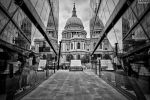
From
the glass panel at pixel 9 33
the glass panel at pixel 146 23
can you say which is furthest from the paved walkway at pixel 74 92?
the glass panel at pixel 146 23

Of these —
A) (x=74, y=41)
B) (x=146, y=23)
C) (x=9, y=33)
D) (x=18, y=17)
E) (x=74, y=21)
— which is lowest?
(x=9, y=33)

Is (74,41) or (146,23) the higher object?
(74,41)

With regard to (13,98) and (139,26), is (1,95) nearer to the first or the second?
(13,98)

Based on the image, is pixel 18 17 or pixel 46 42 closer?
pixel 18 17

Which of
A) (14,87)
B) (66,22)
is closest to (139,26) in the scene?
(14,87)

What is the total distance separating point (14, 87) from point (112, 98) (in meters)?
3.61

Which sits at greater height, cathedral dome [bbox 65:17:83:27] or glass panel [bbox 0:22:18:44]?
cathedral dome [bbox 65:17:83:27]

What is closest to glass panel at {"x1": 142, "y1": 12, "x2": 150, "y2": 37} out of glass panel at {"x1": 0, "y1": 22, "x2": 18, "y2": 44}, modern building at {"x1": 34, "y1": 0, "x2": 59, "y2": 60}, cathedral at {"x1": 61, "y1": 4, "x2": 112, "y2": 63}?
glass panel at {"x1": 0, "y1": 22, "x2": 18, "y2": 44}

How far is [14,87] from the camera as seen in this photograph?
4.93 metres

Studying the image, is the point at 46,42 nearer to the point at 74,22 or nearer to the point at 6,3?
the point at 6,3

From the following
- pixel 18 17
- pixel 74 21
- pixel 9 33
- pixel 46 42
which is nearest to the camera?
pixel 9 33

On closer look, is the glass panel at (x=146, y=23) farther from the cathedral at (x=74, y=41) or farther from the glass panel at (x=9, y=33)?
the cathedral at (x=74, y=41)

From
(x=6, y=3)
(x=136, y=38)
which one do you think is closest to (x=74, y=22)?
(x=136, y=38)

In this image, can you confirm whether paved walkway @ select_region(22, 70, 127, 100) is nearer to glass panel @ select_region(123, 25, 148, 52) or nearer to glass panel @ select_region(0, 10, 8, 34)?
glass panel @ select_region(123, 25, 148, 52)
